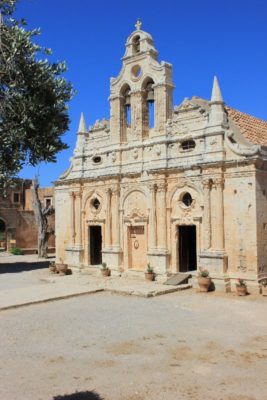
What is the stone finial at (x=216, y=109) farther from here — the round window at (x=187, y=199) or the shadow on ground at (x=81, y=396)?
the shadow on ground at (x=81, y=396)

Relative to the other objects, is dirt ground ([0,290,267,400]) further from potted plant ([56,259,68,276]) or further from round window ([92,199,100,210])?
round window ([92,199,100,210])

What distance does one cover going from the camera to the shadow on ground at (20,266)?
2763 centimetres

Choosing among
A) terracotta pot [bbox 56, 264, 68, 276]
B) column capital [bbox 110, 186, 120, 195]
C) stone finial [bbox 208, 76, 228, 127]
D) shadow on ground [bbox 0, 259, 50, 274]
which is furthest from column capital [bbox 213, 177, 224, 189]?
shadow on ground [bbox 0, 259, 50, 274]

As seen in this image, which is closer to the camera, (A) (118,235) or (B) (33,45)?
(B) (33,45)

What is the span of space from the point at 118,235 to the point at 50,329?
10.2 m

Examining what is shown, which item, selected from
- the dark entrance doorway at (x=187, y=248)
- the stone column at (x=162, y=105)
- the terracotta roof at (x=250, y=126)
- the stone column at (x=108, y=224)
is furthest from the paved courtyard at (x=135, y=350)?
the stone column at (x=162, y=105)

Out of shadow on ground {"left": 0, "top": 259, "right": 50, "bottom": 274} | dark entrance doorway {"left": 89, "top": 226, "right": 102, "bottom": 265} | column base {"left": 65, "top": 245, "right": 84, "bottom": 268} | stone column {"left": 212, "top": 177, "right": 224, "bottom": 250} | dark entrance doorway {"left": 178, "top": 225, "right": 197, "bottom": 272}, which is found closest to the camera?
stone column {"left": 212, "top": 177, "right": 224, "bottom": 250}

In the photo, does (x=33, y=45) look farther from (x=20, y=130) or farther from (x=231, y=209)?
(x=231, y=209)

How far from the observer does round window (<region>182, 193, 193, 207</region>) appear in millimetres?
20205

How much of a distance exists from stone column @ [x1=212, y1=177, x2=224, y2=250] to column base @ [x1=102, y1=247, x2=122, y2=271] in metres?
5.54

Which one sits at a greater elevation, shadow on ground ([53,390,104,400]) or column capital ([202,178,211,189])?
column capital ([202,178,211,189])

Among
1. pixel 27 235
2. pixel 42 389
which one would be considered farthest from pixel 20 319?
pixel 27 235

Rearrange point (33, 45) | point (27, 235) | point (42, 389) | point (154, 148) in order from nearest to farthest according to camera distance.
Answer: point (33, 45) → point (42, 389) → point (154, 148) → point (27, 235)

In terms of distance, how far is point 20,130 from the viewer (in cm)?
745
